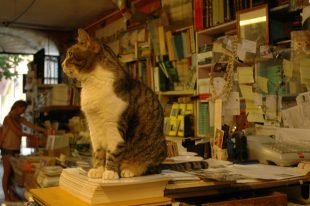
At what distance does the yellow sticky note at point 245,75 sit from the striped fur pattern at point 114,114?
3.09 feet

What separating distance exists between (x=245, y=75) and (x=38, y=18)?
4.15m

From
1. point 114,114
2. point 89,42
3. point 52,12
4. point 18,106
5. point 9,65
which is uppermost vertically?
point 52,12

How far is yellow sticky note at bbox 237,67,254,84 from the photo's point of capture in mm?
2080

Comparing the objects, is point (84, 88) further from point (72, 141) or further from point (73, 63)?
point (72, 141)

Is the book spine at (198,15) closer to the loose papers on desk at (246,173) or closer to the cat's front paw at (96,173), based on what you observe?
the loose papers on desk at (246,173)

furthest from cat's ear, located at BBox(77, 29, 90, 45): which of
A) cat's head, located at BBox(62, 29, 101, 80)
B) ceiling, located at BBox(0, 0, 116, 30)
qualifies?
ceiling, located at BBox(0, 0, 116, 30)

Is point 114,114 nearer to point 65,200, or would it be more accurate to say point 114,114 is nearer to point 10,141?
point 65,200

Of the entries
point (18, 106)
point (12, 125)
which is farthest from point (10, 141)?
point (18, 106)

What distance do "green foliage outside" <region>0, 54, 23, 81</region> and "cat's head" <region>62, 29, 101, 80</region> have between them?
6.60 m

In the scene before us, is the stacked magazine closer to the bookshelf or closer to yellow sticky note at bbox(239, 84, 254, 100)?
yellow sticky note at bbox(239, 84, 254, 100)

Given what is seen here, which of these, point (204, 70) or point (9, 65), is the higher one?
point (9, 65)

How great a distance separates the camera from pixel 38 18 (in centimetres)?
540

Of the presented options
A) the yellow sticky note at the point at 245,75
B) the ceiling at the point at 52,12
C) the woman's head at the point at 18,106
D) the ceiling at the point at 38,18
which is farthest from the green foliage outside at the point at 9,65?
the yellow sticky note at the point at 245,75

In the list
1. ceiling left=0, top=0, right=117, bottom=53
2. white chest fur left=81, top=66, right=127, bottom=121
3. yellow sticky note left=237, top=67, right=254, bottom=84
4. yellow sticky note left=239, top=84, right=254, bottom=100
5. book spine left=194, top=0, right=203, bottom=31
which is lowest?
white chest fur left=81, top=66, right=127, bottom=121
